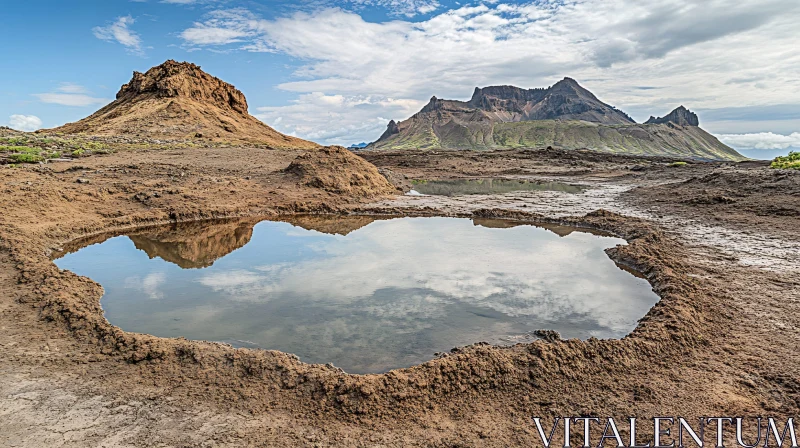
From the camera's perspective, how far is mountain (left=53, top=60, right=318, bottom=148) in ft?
125

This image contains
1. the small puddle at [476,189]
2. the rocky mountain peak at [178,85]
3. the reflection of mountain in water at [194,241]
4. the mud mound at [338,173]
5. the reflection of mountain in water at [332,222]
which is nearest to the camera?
the reflection of mountain in water at [194,241]

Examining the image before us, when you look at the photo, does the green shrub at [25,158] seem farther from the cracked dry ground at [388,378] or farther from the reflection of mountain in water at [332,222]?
the reflection of mountain in water at [332,222]

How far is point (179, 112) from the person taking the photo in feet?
140

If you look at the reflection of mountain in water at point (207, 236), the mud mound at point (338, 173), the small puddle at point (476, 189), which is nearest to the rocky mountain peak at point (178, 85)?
the small puddle at point (476, 189)

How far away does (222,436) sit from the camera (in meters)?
3.73

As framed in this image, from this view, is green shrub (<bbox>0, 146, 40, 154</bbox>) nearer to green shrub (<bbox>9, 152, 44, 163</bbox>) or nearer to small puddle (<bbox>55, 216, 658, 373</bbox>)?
green shrub (<bbox>9, 152, 44, 163</bbox>)

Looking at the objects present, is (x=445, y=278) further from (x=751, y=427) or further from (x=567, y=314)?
(x=751, y=427)

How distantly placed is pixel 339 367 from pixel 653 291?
591cm

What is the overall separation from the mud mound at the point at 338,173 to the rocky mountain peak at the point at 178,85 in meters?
34.7

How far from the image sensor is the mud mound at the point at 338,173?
1872 centimetres

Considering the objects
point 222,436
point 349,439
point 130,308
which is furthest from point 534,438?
point 130,308

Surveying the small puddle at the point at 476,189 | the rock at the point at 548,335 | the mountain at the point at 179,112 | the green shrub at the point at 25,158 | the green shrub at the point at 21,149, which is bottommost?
the rock at the point at 548,335

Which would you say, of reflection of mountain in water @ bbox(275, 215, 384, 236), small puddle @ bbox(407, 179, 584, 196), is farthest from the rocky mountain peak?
reflection of mountain in water @ bbox(275, 215, 384, 236)

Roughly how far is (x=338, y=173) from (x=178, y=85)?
3791cm
